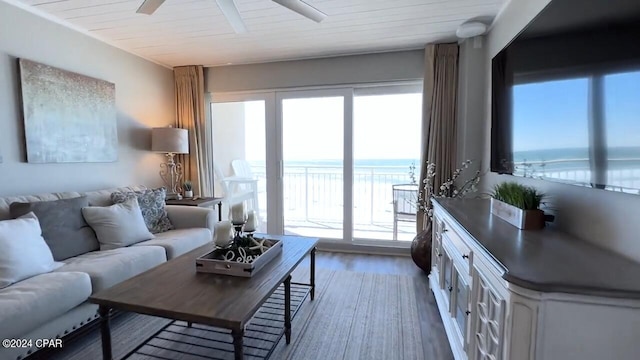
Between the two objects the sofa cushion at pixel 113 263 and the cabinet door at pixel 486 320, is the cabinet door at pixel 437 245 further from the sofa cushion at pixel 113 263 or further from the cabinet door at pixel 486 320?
the sofa cushion at pixel 113 263

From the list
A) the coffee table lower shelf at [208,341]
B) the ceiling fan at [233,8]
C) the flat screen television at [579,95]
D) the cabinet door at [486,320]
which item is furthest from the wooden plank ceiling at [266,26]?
the coffee table lower shelf at [208,341]

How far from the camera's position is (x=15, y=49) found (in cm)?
240

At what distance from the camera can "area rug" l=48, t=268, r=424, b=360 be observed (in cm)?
182

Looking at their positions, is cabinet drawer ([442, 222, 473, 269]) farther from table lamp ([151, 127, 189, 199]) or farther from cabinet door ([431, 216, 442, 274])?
table lamp ([151, 127, 189, 199])

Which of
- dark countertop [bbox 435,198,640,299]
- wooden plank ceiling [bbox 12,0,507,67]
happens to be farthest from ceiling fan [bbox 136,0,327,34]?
dark countertop [bbox 435,198,640,299]

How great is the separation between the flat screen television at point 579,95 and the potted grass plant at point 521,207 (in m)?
0.13

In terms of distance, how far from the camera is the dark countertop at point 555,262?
897 mm

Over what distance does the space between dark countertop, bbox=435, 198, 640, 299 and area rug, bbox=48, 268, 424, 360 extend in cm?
93

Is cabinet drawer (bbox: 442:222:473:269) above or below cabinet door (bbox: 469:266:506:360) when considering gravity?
above

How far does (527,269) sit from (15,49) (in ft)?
11.9

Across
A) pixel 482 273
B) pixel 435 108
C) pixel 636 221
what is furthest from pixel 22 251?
pixel 435 108

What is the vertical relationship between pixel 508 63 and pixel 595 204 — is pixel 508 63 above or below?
above

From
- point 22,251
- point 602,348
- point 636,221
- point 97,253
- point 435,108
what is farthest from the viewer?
point 435,108

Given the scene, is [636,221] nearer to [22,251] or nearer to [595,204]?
[595,204]
